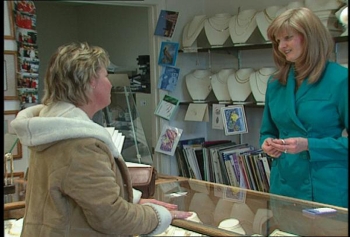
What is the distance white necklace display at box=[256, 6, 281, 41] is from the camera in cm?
312

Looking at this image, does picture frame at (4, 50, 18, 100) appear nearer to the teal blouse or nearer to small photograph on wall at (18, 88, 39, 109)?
small photograph on wall at (18, 88, 39, 109)

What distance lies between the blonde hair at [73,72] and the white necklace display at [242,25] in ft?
6.82

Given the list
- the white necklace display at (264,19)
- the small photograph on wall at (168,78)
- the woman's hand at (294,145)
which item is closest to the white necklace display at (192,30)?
the small photograph on wall at (168,78)

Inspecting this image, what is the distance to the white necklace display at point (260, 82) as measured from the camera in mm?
3182

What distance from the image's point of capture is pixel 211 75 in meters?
3.68

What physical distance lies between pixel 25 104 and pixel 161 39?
111 cm

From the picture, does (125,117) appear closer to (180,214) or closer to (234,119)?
(234,119)

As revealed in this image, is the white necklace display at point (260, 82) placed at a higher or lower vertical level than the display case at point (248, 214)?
higher

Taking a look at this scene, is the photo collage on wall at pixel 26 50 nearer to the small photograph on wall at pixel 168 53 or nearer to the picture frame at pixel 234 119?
the small photograph on wall at pixel 168 53

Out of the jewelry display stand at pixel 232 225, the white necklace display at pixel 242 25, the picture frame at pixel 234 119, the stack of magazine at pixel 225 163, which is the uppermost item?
the white necklace display at pixel 242 25

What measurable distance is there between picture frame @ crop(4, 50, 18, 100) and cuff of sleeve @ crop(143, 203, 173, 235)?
2.11m

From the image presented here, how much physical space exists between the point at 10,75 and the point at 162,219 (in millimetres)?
2189

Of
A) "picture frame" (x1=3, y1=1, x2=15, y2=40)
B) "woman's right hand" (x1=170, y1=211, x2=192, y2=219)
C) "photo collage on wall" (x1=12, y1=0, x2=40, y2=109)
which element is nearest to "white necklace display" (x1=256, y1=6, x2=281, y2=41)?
"photo collage on wall" (x1=12, y1=0, x2=40, y2=109)

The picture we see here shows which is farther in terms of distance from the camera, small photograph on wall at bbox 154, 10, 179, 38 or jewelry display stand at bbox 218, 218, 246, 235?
small photograph on wall at bbox 154, 10, 179, 38
